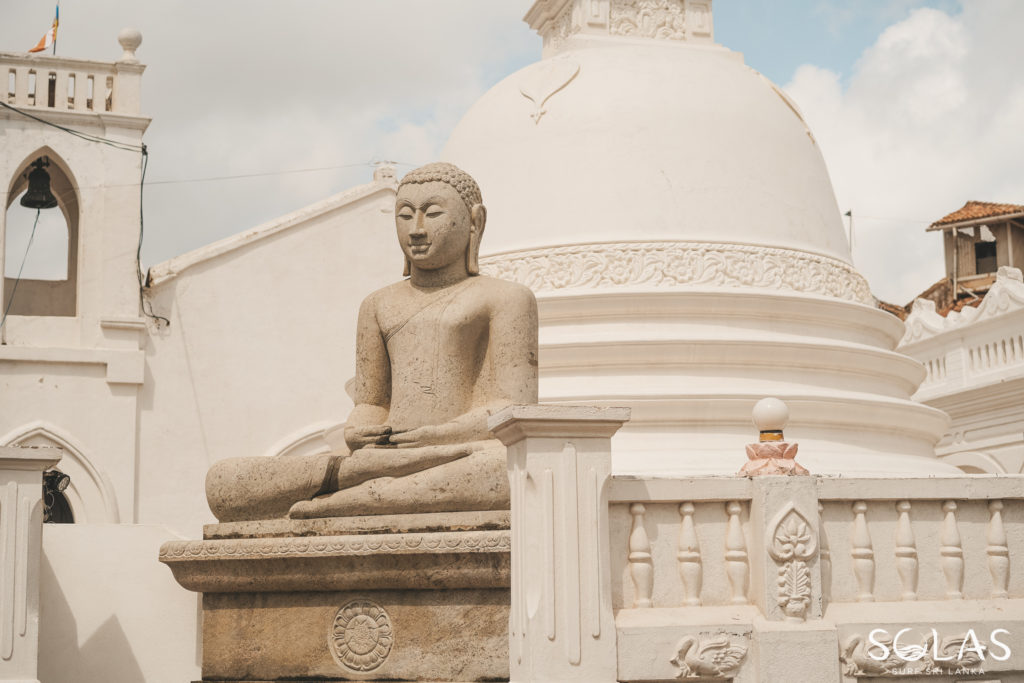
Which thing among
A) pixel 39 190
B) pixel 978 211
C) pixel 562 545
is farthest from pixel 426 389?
pixel 978 211

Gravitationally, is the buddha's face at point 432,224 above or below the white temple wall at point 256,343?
below

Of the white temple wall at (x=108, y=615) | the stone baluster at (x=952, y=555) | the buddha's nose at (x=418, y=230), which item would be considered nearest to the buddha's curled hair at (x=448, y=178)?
the buddha's nose at (x=418, y=230)

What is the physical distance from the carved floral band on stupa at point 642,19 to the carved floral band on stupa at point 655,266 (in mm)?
2887

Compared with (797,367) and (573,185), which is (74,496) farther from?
(797,367)

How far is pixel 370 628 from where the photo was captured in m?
7.37

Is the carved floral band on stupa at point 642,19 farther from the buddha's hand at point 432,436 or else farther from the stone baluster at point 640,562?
the stone baluster at point 640,562

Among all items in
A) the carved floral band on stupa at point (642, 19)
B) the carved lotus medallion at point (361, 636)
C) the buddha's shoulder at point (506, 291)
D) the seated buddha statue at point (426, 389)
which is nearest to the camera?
the carved lotus medallion at point (361, 636)

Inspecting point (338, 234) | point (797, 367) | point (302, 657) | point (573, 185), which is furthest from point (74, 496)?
point (302, 657)

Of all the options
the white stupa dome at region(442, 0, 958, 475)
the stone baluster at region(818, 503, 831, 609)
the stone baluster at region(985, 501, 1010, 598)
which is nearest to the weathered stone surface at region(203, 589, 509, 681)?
the stone baluster at region(818, 503, 831, 609)

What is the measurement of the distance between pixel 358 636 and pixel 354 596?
0.20 meters

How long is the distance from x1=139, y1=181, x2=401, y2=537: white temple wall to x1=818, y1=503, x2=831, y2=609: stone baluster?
50.3 feet

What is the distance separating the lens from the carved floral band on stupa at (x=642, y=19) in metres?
15.3

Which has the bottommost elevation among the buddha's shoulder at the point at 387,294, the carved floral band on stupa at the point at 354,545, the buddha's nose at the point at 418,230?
the carved floral band on stupa at the point at 354,545

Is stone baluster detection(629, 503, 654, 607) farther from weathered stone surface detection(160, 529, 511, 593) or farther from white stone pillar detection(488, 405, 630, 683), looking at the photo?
weathered stone surface detection(160, 529, 511, 593)
